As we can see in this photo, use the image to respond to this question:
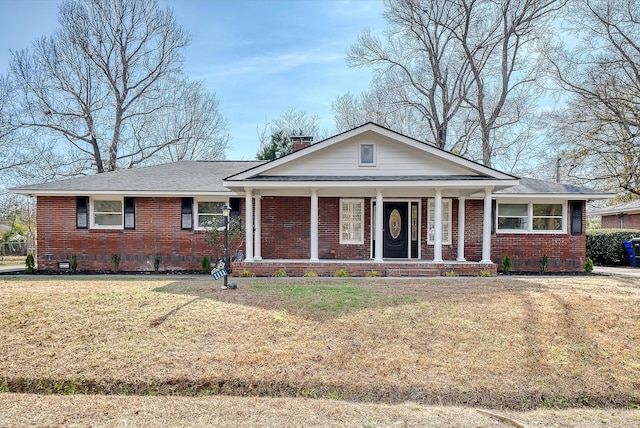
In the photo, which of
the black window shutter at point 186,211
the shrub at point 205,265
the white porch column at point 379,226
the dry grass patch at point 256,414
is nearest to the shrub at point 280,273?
the shrub at point 205,265

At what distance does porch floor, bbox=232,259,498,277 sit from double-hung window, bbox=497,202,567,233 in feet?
9.23

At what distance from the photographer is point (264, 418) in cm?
421

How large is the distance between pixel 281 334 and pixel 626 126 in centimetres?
2364

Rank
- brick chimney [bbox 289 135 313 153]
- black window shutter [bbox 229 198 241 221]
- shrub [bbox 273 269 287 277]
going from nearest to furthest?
1. shrub [bbox 273 269 287 277]
2. black window shutter [bbox 229 198 241 221]
3. brick chimney [bbox 289 135 313 153]

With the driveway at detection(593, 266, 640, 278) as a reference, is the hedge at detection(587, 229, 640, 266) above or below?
above

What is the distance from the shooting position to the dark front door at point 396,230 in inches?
530

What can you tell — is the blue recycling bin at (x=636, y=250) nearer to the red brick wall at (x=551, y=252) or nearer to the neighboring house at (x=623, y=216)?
the neighboring house at (x=623, y=216)

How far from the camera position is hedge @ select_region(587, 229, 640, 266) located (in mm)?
16922

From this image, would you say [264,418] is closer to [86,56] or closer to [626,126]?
[626,126]

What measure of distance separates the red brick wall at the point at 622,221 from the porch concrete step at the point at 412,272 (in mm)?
15850

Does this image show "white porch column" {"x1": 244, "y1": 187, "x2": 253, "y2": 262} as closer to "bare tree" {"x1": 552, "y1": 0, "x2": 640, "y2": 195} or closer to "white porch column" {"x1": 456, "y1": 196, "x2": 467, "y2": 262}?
"white porch column" {"x1": 456, "y1": 196, "x2": 467, "y2": 262}

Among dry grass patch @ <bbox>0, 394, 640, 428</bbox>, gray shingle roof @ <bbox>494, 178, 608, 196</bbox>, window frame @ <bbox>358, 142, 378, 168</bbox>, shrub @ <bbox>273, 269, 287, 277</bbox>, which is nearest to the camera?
dry grass patch @ <bbox>0, 394, 640, 428</bbox>

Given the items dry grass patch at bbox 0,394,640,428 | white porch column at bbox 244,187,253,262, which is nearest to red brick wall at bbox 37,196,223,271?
white porch column at bbox 244,187,253,262

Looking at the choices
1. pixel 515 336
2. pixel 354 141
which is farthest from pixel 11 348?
pixel 354 141
